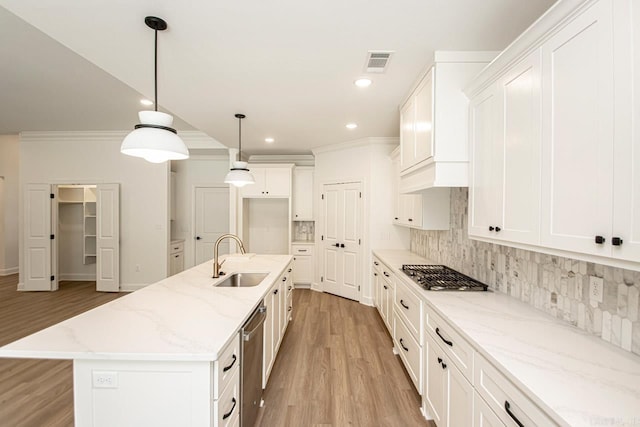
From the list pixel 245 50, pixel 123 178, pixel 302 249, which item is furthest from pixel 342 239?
pixel 123 178

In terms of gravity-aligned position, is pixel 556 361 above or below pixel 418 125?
below

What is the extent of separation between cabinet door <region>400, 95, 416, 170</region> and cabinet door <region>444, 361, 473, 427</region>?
167cm

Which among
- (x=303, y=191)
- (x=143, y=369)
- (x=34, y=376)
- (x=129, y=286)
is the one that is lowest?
(x=34, y=376)

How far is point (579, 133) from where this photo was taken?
3.57ft

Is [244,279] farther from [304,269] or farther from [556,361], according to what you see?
[304,269]

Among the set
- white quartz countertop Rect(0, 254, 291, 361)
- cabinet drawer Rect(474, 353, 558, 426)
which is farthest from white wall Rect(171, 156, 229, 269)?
cabinet drawer Rect(474, 353, 558, 426)

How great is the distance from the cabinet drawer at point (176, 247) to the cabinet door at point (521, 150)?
5.40 m

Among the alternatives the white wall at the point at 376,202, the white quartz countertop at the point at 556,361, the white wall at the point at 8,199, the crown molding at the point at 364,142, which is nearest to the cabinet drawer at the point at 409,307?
the white quartz countertop at the point at 556,361

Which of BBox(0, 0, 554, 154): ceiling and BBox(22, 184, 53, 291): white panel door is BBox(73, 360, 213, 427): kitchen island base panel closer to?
BBox(0, 0, 554, 154): ceiling

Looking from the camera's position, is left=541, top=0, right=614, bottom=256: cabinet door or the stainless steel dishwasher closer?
left=541, top=0, right=614, bottom=256: cabinet door

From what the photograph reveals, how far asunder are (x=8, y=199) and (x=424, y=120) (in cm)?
859

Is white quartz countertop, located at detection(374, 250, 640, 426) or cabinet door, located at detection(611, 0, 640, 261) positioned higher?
cabinet door, located at detection(611, 0, 640, 261)

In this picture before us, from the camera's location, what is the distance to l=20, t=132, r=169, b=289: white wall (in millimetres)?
5145

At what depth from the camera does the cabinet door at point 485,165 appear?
1668mm
